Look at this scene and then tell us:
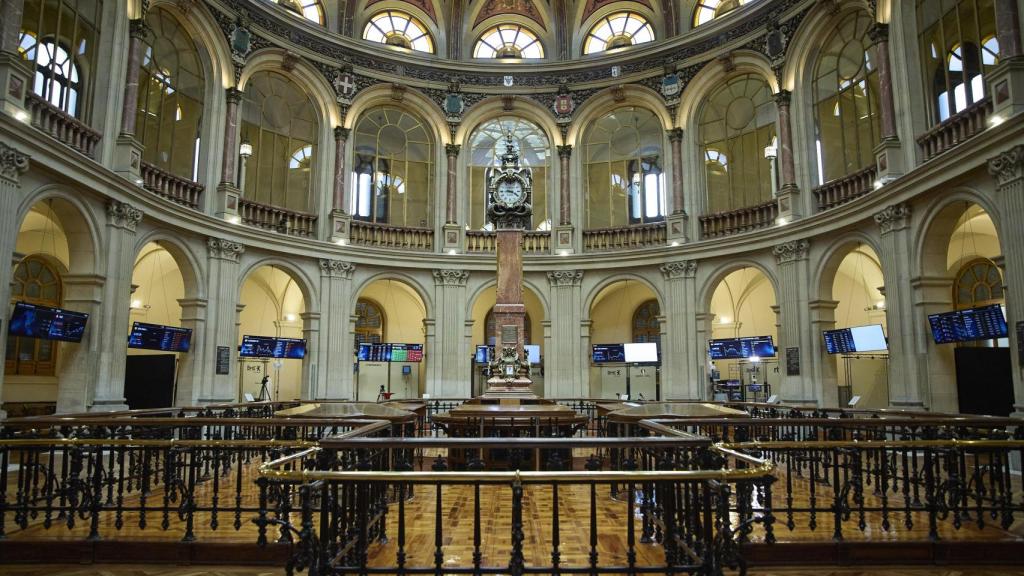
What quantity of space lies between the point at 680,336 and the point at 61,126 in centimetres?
1572

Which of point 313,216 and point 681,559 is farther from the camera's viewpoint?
point 313,216

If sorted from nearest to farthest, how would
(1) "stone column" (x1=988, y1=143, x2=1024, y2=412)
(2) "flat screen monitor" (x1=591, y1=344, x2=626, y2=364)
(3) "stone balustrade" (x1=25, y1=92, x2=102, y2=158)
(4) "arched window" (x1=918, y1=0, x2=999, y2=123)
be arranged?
(1) "stone column" (x1=988, y1=143, x2=1024, y2=412) → (3) "stone balustrade" (x1=25, y1=92, x2=102, y2=158) → (4) "arched window" (x1=918, y1=0, x2=999, y2=123) → (2) "flat screen monitor" (x1=591, y1=344, x2=626, y2=364)

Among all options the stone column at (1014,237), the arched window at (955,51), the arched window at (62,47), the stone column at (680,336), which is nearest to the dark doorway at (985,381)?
the stone column at (1014,237)

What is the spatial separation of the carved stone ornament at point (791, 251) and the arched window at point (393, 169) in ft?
34.5

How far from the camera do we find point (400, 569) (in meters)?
4.14

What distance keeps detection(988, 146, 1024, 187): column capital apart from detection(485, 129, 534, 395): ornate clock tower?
8345 mm

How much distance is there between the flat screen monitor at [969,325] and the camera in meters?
11.4

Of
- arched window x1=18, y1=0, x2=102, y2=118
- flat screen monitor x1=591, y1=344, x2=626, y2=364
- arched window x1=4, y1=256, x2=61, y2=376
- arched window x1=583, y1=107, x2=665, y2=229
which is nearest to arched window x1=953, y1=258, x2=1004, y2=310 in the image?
arched window x1=583, y1=107, x2=665, y2=229

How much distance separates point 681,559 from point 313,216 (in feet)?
55.4

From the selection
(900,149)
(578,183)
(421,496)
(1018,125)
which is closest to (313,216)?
(578,183)

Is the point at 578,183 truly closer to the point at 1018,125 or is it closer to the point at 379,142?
the point at 379,142

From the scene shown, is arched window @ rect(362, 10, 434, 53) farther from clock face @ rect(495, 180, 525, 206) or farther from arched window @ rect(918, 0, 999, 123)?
arched window @ rect(918, 0, 999, 123)

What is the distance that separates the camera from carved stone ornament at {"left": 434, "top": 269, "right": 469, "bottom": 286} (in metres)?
20.9

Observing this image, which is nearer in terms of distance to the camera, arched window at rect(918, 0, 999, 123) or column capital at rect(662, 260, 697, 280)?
arched window at rect(918, 0, 999, 123)
